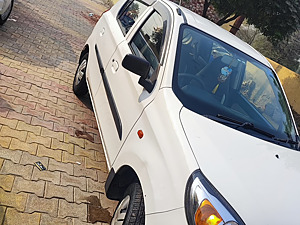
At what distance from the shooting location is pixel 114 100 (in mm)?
3029

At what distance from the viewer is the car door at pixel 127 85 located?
2629mm

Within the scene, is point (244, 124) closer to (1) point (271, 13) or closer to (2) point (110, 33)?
(2) point (110, 33)

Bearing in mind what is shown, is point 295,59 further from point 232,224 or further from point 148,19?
point 232,224

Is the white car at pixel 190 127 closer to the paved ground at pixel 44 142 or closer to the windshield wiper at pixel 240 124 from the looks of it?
the windshield wiper at pixel 240 124

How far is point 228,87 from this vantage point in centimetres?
280

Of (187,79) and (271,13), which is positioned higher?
(271,13)

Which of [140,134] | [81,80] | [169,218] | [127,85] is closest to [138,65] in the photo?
[127,85]

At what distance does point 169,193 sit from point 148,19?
2.14 metres

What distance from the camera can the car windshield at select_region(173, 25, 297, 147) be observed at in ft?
8.11

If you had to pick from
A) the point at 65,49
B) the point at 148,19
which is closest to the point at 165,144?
the point at 148,19

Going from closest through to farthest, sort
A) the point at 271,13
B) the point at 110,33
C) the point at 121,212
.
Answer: the point at 121,212 → the point at 110,33 → the point at 271,13

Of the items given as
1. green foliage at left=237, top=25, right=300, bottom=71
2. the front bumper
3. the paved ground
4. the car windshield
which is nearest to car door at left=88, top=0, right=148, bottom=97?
the paved ground

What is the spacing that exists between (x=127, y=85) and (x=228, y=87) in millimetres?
946

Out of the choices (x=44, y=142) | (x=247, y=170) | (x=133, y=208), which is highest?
(x=247, y=170)
